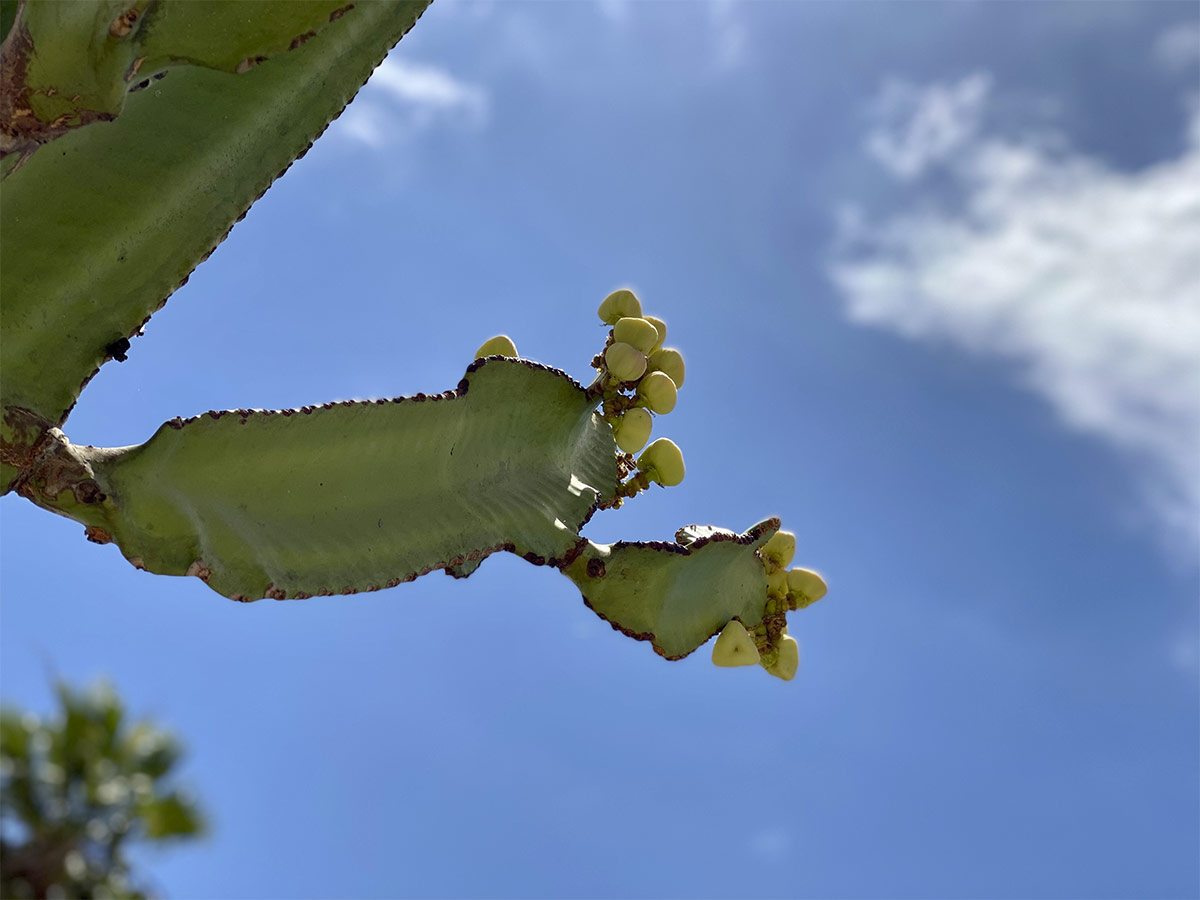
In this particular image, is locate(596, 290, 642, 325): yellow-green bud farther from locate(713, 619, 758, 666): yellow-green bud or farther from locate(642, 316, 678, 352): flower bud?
locate(713, 619, 758, 666): yellow-green bud

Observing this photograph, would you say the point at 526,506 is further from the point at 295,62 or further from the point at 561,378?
the point at 295,62

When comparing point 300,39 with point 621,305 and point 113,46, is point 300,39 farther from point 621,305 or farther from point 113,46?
point 621,305

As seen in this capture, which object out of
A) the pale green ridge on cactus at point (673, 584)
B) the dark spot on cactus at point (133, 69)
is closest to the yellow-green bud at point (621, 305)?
the pale green ridge on cactus at point (673, 584)

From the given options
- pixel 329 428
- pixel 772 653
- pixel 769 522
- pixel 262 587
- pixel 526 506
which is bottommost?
pixel 262 587

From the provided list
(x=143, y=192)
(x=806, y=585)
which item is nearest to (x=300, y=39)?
(x=143, y=192)

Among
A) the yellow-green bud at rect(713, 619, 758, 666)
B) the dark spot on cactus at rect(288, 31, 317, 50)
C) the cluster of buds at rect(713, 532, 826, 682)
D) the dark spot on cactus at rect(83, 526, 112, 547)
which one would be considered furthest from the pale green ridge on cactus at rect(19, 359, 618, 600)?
the dark spot on cactus at rect(288, 31, 317, 50)

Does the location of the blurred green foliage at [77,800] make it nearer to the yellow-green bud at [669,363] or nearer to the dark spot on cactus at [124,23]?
the dark spot on cactus at [124,23]

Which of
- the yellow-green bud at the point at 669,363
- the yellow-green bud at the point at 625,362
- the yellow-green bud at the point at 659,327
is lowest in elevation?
the yellow-green bud at the point at 625,362

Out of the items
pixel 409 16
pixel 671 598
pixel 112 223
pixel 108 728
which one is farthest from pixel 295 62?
pixel 108 728
